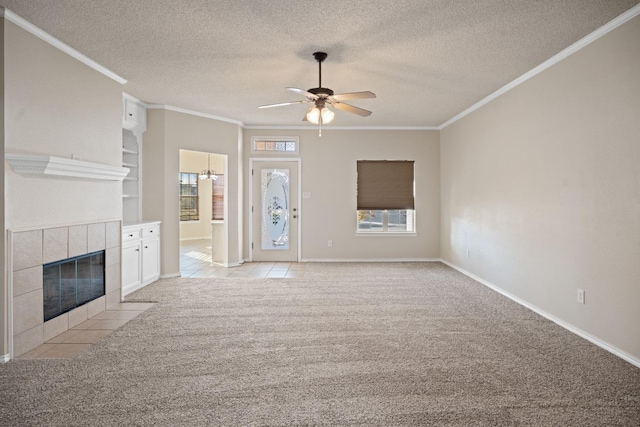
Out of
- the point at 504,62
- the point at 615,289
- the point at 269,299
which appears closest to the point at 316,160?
the point at 269,299

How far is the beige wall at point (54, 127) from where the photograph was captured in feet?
10.1

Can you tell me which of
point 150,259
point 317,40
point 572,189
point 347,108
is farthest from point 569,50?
point 150,259

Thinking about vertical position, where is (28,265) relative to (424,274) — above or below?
above

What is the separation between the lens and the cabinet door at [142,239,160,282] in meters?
5.47

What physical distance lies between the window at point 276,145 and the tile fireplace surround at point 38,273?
3.88 meters

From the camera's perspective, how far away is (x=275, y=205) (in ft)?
25.1

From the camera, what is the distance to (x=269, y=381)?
2617 mm

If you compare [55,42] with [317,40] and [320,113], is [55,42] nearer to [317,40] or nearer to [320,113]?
[317,40]

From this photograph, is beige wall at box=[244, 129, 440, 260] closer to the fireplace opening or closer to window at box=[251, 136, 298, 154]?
window at box=[251, 136, 298, 154]

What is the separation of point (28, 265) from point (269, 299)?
8.17ft

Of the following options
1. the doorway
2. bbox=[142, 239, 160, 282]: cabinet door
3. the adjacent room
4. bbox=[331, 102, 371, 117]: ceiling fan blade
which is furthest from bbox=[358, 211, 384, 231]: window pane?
the doorway

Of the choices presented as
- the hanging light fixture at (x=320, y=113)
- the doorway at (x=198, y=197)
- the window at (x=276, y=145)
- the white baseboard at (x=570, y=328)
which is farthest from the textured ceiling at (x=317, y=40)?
the doorway at (x=198, y=197)

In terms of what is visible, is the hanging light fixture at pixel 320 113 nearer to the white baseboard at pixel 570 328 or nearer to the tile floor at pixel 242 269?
the tile floor at pixel 242 269

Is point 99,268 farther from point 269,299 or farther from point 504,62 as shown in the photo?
point 504,62
